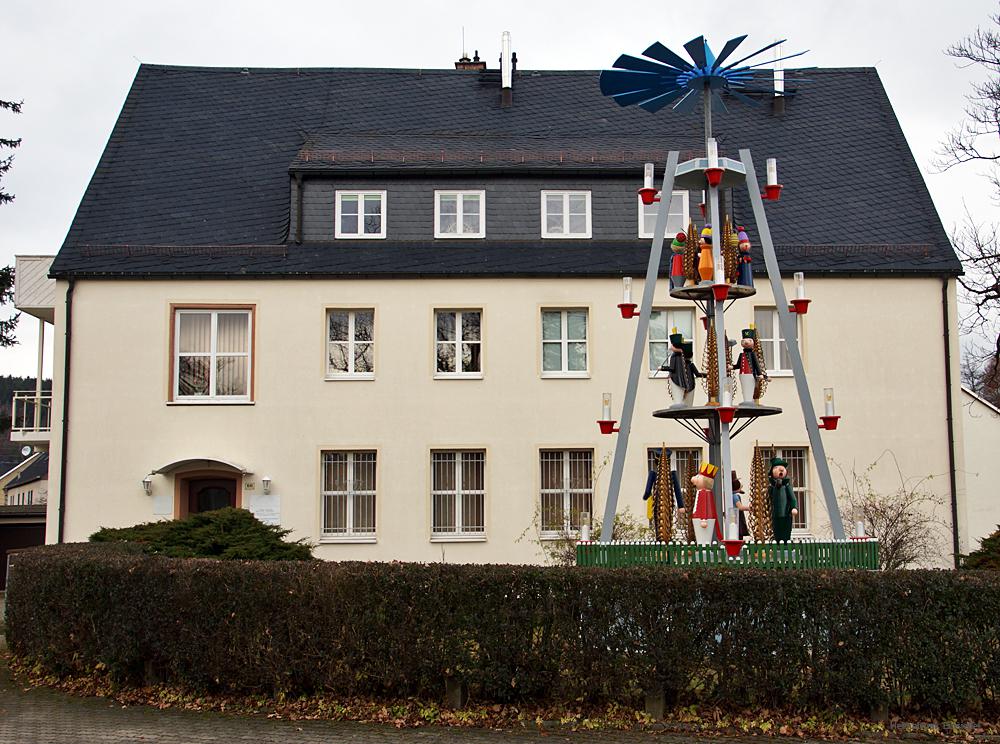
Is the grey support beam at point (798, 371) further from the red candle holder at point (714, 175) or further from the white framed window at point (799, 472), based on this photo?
the white framed window at point (799, 472)

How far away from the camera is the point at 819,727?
992 cm

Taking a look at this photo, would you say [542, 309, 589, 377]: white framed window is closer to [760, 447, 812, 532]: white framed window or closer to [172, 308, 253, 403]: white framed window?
[760, 447, 812, 532]: white framed window

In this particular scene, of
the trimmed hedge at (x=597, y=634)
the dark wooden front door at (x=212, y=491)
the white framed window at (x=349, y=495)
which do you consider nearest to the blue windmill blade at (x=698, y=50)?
the trimmed hedge at (x=597, y=634)

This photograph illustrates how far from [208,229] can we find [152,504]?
5.62m

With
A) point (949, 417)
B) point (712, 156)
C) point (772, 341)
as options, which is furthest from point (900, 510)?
point (712, 156)

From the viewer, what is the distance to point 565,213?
76.4 feet

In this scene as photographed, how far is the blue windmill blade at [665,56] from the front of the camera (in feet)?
46.8

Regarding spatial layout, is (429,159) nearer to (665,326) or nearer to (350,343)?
(350,343)

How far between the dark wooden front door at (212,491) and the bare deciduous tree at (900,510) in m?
11.5

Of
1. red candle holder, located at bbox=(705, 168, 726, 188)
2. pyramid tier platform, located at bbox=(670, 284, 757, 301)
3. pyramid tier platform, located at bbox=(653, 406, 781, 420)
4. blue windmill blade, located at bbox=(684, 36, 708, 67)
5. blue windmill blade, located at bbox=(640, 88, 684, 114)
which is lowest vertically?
pyramid tier platform, located at bbox=(653, 406, 781, 420)

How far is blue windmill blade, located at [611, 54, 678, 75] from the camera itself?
14.4m

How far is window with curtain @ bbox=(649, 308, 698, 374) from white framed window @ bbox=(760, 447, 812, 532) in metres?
2.64

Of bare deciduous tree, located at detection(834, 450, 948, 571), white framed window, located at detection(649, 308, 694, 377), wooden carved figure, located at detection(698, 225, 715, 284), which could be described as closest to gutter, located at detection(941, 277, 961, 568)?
bare deciduous tree, located at detection(834, 450, 948, 571)

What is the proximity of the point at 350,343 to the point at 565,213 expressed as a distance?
503 cm
